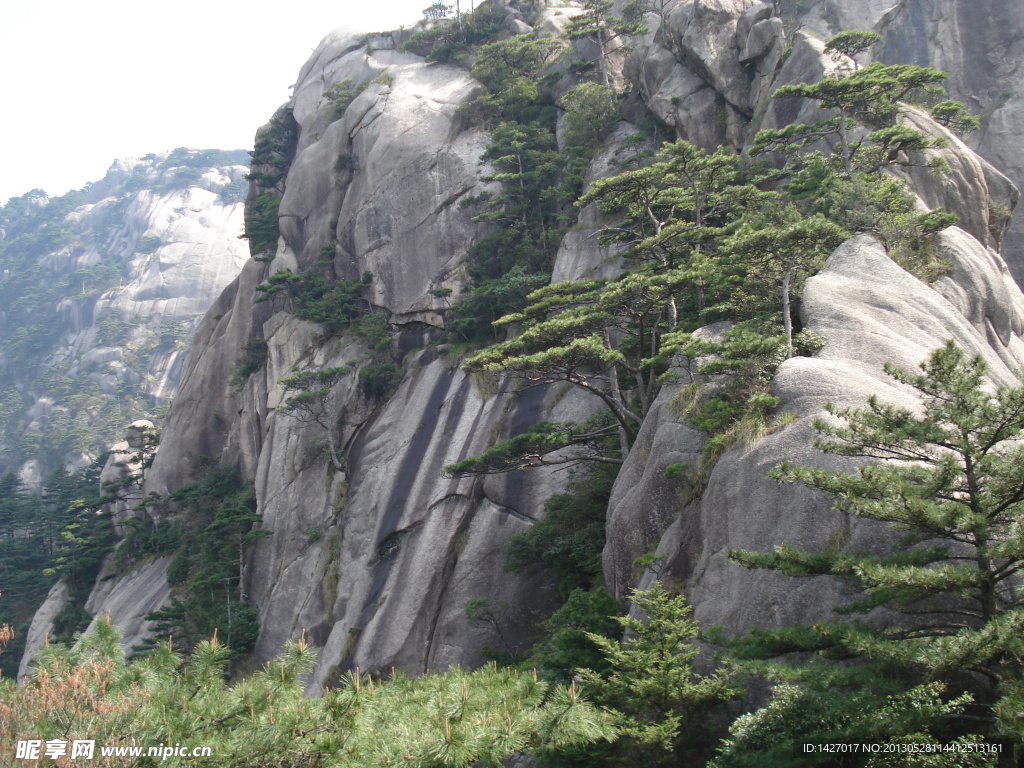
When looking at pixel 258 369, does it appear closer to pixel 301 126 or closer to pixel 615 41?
pixel 301 126

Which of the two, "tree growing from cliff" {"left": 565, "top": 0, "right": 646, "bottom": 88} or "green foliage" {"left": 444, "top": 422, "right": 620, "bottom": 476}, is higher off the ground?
"tree growing from cliff" {"left": 565, "top": 0, "right": 646, "bottom": 88}

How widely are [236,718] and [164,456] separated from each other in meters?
32.2

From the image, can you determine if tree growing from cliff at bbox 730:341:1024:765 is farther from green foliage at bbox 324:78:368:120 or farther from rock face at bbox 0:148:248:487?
rock face at bbox 0:148:248:487

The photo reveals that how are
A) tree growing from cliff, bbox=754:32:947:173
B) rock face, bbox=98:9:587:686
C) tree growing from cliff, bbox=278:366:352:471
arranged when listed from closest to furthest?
tree growing from cliff, bbox=754:32:947:173
rock face, bbox=98:9:587:686
tree growing from cliff, bbox=278:366:352:471

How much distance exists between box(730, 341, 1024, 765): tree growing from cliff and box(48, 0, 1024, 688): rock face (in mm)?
1206

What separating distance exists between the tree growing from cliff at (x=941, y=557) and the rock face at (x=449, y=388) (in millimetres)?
1206

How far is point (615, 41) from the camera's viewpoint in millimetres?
33500

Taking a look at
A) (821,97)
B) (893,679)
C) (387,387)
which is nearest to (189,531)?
(387,387)

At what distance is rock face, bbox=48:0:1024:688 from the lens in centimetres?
1098

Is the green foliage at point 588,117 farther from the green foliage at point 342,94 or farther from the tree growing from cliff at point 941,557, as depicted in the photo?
the tree growing from cliff at point 941,557

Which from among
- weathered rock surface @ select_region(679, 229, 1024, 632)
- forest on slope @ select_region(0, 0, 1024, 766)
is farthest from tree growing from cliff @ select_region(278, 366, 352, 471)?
weathered rock surface @ select_region(679, 229, 1024, 632)

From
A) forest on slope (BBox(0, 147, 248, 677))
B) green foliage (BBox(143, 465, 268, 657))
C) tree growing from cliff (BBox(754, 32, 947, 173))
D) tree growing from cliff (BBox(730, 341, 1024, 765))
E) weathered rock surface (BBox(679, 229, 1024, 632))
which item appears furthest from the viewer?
forest on slope (BBox(0, 147, 248, 677))

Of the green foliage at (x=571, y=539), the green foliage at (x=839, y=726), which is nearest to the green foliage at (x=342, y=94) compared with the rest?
the green foliage at (x=571, y=539)

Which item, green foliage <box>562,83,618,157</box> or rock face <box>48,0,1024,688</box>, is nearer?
rock face <box>48,0,1024,688</box>
